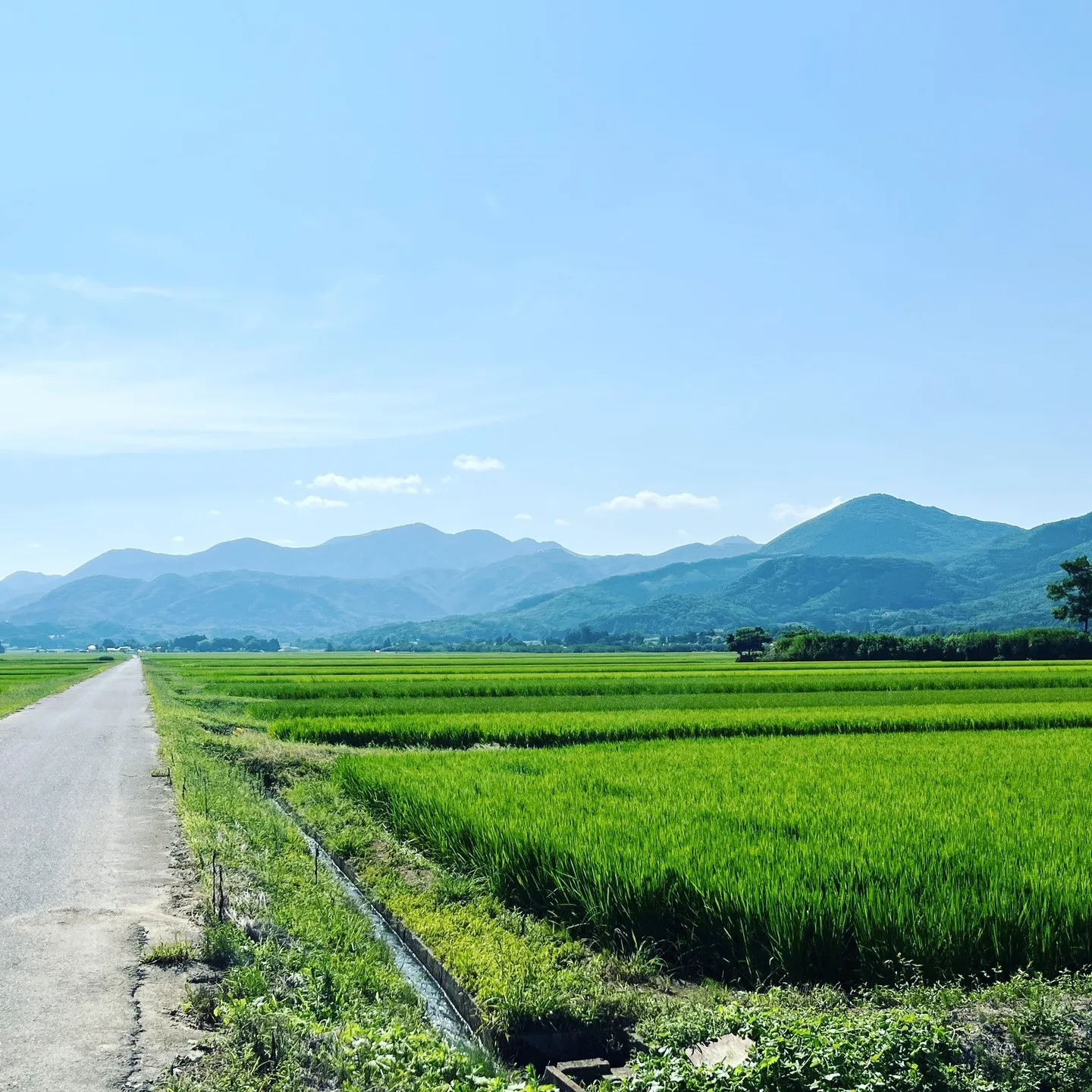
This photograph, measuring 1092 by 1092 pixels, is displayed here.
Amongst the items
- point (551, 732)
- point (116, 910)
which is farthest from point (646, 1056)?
point (551, 732)

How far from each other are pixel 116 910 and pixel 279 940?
1.94m

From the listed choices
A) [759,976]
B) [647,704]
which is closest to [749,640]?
[647,704]

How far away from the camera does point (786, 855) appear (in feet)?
25.8

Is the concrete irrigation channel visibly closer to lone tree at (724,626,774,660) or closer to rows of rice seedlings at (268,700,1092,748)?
rows of rice seedlings at (268,700,1092,748)

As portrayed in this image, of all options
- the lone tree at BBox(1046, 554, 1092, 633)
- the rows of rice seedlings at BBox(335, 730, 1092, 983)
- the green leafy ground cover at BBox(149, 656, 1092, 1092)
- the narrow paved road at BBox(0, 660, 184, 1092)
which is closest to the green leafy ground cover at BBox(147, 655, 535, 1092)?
Result: the green leafy ground cover at BBox(149, 656, 1092, 1092)

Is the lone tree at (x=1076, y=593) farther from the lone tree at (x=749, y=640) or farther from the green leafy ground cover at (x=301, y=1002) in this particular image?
the green leafy ground cover at (x=301, y=1002)

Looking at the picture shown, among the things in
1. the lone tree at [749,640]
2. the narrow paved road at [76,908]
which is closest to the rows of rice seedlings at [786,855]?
the narrow paved road at [76,908]

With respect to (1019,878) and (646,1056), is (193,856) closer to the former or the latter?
(646,1056)

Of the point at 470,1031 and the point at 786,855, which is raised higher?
the point at 786,855

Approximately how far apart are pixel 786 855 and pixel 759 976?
1.44 meters

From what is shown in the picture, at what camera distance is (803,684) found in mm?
40438

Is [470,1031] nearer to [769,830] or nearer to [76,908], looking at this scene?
[769,830]

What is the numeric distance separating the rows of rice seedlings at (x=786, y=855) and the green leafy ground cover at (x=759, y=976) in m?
0.05

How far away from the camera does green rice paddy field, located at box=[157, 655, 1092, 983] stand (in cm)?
662
